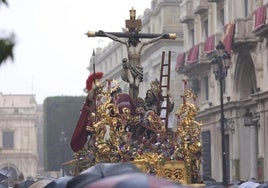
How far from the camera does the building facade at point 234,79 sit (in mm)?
39844

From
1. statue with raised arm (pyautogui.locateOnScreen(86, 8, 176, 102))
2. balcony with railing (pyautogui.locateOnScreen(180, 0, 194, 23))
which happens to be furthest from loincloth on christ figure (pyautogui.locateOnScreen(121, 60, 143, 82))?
balcony with railing (pyautogui.locateOnScreen(180, 0, 194, 23))

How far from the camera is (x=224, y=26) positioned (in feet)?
145

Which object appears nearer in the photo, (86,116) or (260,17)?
(86,116)

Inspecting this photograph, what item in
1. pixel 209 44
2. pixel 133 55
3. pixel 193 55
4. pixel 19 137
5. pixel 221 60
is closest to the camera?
pixel 133 55

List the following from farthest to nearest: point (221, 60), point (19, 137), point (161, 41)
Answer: point (19, 137) < point (161, 41) < point (221, 60)

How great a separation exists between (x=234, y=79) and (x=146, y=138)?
2694 centimetres

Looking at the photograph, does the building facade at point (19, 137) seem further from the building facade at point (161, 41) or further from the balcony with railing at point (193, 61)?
the balcony with railing at point (193, 61)

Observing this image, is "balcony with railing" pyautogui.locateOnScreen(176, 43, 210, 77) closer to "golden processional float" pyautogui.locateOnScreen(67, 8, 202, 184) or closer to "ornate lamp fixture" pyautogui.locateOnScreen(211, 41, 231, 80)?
"ornate lamp fixture" pyautogui.locateOnScreen(211, 41, 231, 80)

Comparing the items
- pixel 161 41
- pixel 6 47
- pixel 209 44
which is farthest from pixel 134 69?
pixel 161 41

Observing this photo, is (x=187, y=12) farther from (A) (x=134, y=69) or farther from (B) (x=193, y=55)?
(A) (x=134, y=69)

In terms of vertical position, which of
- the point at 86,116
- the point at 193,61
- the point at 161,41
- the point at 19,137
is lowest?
the point at 86,116

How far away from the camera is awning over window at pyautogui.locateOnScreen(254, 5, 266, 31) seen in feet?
124

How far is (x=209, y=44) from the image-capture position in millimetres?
46219

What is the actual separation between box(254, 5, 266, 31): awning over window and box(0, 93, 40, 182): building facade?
8318cm
